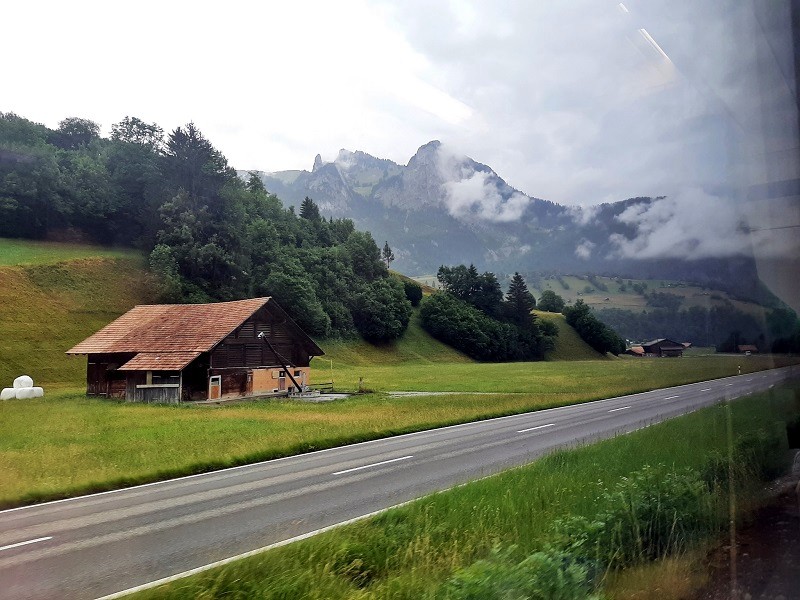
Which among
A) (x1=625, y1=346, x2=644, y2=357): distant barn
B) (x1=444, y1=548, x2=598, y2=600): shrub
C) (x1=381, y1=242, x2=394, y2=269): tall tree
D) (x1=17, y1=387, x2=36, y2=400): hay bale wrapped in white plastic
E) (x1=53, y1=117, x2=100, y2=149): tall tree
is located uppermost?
(x1=53, y1=117, x2=100, y2=149): tall tree

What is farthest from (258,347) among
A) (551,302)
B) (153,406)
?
(551,302)

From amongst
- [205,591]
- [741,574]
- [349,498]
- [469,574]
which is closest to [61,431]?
[349,498]

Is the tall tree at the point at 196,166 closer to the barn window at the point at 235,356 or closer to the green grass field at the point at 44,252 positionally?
the green grass field at the point at 44,252

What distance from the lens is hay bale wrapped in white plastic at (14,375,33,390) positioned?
13.1 m

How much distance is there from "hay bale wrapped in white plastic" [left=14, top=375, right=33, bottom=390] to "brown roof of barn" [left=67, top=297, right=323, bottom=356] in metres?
6.79

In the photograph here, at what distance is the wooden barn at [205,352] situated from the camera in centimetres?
2195

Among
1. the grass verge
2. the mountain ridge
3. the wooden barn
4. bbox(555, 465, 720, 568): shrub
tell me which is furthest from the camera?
the wooden barn

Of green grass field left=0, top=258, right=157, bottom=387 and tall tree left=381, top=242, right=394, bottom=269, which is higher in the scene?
tall tree left=381, top=242, right=394, bottom=269

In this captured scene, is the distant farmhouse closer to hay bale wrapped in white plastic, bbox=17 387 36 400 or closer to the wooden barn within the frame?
hay bale wrapped in white plastic, bbox=17 387 36 400

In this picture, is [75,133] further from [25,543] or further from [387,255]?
[387,255]

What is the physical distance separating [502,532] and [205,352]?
65.2 feet

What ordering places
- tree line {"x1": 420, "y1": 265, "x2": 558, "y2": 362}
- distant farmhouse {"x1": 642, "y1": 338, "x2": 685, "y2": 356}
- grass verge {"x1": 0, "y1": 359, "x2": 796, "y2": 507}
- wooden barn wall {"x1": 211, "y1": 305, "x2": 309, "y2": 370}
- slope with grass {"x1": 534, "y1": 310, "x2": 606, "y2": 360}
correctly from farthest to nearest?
wooden barn wall {"x1": 211, "y1": 305, "x2": 309, "y2": 370}, tree line {"x1": 420, "y1": 265, "x2": 558, "y2": 362}, slope with grass {"x1": 534, "y1": 310, "x2": 606, "y2": 360}, distant farmhouse {"x1": 642, "y1": 338, "x2": 685, "y2": 356}, grass verge {"x1": 0, "y1": 359, "x2": 796, "y2": 507}

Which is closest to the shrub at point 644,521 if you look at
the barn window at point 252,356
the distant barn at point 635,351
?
the distant barn at point 635,351

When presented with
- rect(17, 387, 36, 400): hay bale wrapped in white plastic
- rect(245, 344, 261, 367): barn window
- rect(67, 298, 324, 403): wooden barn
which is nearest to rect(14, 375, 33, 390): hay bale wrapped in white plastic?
rect(17, 387, 36, 400): hay bale wrapped in white plastic
